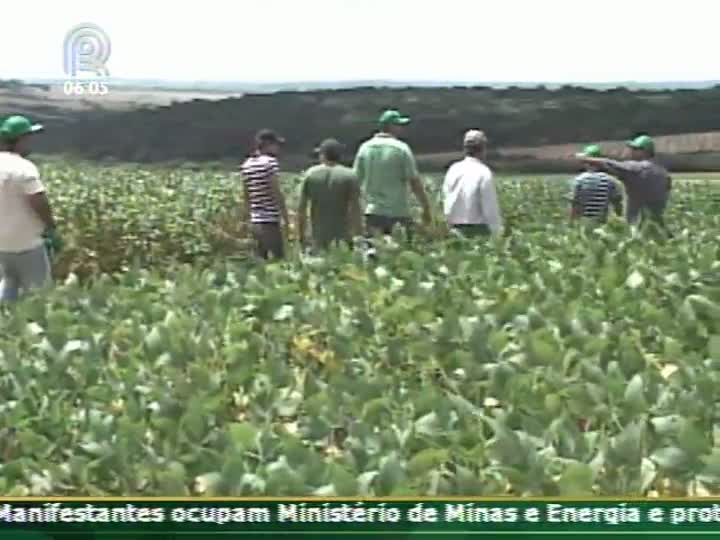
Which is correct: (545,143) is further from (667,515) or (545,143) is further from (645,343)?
(667,515)

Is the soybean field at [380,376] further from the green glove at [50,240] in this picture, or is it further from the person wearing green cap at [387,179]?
the person wearing green cap at [387,179]

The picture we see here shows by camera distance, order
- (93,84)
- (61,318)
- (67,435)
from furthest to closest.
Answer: (93,84), (61,318), (67,435)

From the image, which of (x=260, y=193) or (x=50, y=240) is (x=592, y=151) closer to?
(x=260, y=193)

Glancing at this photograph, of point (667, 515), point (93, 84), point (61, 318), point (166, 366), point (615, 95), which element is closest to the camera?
point (667, 515)

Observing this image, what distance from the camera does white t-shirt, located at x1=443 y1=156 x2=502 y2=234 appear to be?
570 centimetres

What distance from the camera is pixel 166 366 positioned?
2.68 m

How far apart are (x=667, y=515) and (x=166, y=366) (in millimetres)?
1077

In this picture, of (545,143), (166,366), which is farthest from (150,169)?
(166,366)

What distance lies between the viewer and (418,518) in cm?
206

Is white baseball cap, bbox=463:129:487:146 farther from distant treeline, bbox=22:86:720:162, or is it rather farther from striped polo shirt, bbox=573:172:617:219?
striped polo shirt, bbox=573:172:617:219

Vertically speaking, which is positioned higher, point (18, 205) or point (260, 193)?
point (18, 205)

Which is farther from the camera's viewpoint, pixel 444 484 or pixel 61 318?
pixel 61 318
